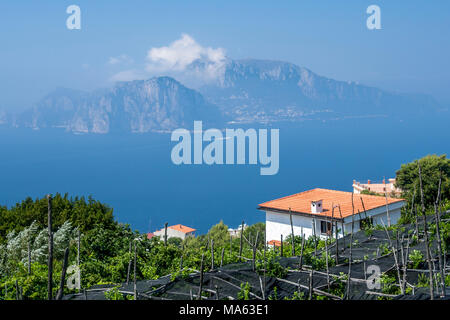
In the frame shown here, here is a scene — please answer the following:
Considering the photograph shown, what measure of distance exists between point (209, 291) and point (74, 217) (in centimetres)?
1139

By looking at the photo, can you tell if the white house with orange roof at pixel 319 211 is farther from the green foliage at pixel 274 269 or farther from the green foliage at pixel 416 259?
the green foliage at pixel 274 269

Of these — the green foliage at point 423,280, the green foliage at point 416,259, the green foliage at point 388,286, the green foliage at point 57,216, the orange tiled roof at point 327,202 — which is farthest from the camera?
the orange tiled roof at point 327,202

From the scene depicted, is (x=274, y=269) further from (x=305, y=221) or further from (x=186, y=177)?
(x=186, y=177)

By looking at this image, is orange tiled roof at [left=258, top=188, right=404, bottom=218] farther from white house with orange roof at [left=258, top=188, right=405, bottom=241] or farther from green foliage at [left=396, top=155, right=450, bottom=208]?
green foliage at [left=396, top=155, right=450, bottom=208]

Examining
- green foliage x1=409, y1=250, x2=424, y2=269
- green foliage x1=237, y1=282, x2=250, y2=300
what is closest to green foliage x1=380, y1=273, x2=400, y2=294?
green foliage x1=409, y1=250, x2=424, y2=269

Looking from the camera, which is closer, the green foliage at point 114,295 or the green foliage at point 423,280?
the green foliage at point 114,295

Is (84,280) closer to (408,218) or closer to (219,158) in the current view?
(408,218)

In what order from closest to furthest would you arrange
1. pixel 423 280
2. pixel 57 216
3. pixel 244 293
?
1. pixel 244 293
2. pixel 423 280
3. pixel 57 216

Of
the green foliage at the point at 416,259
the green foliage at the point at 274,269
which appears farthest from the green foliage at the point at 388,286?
the green foliage at the point at 274,269

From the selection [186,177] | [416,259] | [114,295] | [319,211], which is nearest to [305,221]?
[319,211]

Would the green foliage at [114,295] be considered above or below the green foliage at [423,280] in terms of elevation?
below

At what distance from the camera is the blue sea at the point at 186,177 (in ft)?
314

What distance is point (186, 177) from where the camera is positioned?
138750mm
